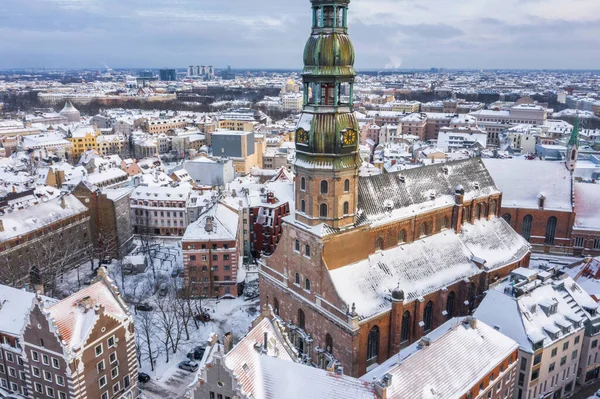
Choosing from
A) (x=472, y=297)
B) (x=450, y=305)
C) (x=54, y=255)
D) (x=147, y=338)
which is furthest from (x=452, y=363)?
(x=54, y=255)

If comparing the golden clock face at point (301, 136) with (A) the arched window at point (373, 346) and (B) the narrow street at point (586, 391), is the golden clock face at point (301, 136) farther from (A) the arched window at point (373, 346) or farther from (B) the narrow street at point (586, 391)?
(B) the narrow street at point (586, 391)

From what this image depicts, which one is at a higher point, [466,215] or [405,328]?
[466,215]

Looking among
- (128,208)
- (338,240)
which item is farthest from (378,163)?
(338,240)

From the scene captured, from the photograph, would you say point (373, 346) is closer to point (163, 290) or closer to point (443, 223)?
point (443, 223)

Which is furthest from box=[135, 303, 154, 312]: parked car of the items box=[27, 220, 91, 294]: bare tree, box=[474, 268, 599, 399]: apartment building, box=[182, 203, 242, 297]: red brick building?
box=[474, 268, 599, 399]: apartment building

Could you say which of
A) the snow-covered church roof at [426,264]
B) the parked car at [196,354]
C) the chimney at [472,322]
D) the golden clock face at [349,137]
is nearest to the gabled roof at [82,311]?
the parked car at [196,354]

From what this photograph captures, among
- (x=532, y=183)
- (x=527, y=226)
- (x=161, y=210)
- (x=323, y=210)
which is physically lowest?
(x=161, y=210)

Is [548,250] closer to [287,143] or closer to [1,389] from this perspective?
[1,389]

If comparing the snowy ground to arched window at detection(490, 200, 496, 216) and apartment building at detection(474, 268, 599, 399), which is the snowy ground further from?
arched window at detection(490, 200, 496, 216)

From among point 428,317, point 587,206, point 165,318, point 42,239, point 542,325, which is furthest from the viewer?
point 587,206
